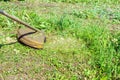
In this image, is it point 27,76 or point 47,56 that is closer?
point 27,76

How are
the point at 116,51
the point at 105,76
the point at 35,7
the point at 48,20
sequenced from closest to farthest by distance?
the point at 105,76
the point at 116,51
the point at 48,20
the point at 35,7

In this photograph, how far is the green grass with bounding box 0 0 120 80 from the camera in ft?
13.8

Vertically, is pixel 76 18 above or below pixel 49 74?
above

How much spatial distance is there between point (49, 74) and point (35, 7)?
7.51ft

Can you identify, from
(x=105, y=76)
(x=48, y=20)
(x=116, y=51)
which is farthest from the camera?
(x=48, y=20)

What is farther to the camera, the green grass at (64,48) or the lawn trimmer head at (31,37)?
the lawn trimmer head at (31,37)

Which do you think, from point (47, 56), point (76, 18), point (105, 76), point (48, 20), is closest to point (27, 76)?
point (47, 56)

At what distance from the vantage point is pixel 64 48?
4.70 meters

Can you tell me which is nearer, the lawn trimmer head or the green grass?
the green grass

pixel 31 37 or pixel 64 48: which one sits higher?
pixel 31 37

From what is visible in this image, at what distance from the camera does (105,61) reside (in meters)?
4.53

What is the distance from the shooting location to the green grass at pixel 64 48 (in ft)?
13.8

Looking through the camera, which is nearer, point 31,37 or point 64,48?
point 31,37

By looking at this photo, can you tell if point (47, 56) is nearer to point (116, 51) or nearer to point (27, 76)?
point (27, 76)
